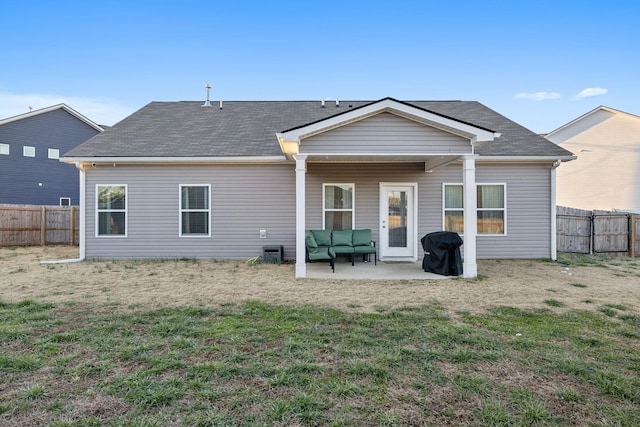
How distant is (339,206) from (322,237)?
123 centimetres

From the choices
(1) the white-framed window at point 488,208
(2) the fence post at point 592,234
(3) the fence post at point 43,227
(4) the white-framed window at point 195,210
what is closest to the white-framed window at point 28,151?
(3) the fence post at point 43,227

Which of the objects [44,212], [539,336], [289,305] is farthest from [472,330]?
[44,212]

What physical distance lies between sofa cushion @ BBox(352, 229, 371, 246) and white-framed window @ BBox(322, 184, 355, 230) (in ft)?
2.20

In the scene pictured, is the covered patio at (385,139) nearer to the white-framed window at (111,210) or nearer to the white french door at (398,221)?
the white french door at (398,221)

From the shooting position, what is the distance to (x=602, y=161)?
17.2 metres

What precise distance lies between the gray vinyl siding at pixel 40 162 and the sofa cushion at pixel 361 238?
1918cm

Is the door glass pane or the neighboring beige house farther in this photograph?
the neighboring beige house

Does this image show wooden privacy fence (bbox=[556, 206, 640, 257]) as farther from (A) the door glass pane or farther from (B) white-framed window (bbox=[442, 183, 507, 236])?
(A) the door glass pane

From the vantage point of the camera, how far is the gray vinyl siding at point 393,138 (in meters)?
7.40

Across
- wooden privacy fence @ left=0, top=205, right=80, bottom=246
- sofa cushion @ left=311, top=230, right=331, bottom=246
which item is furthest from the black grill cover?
wooden privacy fence @ left=0, top=205, right=80, bottom=246

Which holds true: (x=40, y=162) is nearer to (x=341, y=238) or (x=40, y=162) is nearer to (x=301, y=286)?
(x=341, y=238)

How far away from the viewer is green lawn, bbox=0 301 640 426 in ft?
7.80

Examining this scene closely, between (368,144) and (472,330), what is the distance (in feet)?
14.4

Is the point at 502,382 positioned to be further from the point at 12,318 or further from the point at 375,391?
the point at 12,318
